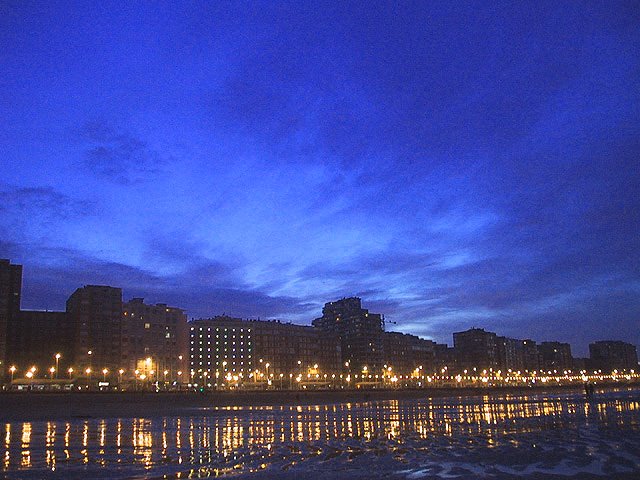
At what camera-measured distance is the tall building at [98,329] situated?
175 metres

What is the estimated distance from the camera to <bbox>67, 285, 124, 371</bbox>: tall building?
175m

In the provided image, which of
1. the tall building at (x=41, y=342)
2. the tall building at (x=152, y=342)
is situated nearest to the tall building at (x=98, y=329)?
the tall building at (x=152, y=342)

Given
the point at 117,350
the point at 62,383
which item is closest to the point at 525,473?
the point at 62,383

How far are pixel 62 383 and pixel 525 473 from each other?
14795 cm

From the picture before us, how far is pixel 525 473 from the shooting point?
16.2 m

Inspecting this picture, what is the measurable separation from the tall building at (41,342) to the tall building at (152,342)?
59.4 ft

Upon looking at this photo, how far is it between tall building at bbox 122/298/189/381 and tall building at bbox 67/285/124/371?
377 centimetres

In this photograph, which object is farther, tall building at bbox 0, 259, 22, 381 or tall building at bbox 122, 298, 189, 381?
tall building at bbox 122, 298, 189, 381

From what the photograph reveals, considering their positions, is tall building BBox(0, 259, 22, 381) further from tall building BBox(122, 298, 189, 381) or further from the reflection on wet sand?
the reflection on wet sand

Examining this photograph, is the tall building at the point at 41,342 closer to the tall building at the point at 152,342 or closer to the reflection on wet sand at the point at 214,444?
the tall building at the point at 152,342

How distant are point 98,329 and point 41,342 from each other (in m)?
30.8

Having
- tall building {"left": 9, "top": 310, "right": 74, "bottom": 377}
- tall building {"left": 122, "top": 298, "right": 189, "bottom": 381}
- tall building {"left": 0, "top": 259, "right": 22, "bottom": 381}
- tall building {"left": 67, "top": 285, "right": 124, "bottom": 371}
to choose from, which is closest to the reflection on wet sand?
tall building {"left": 0, "top": 259, "right": 22, "bottom": 381}

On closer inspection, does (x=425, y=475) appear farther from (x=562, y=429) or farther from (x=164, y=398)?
(x=164, y=398)

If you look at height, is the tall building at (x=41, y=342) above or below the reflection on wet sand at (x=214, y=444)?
above
